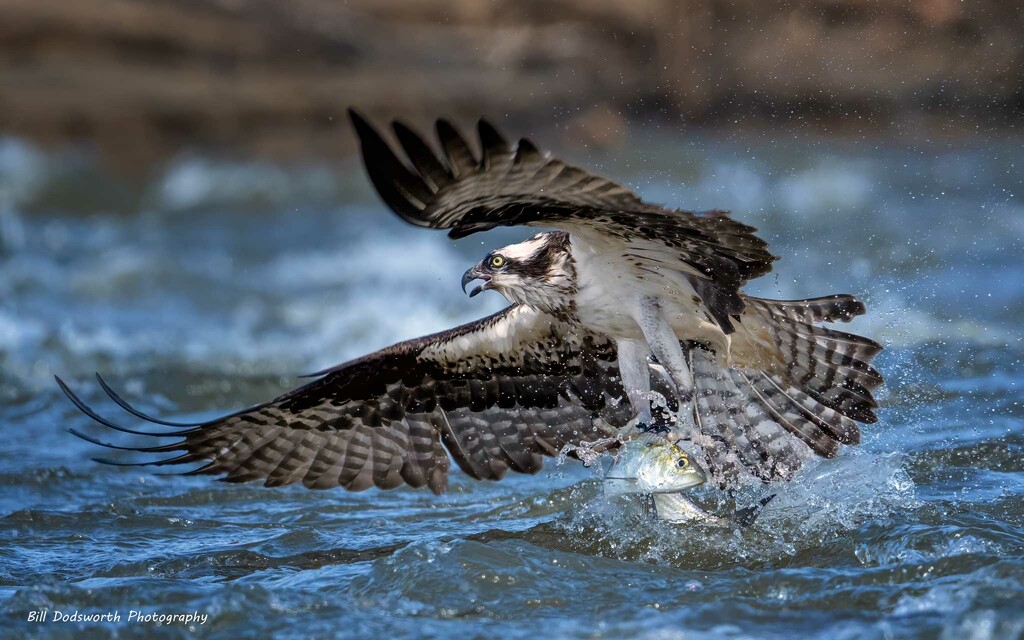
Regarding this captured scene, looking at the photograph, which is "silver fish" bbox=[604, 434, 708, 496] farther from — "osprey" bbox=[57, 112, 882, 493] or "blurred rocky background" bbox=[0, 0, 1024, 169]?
"blurred rocky background" bbox=[0, 0, 1024, 169]

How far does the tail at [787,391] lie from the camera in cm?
564

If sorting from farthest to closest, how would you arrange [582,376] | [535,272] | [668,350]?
[582,376], [668,350], [535,272]

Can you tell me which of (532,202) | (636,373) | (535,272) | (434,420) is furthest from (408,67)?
(532,202)

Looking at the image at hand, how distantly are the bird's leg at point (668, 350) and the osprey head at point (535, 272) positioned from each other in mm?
371

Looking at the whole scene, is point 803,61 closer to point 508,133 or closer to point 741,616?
point 508,133

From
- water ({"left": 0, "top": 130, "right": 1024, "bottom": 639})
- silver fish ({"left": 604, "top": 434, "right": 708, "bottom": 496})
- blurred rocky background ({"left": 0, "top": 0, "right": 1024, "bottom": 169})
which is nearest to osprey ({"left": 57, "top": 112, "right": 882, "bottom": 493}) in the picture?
water ({"left": 0, "top": 130, "right": 1024, "bottom": 639})

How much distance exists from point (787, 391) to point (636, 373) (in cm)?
71

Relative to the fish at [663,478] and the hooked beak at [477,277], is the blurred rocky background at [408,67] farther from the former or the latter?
the fish at [663,478]

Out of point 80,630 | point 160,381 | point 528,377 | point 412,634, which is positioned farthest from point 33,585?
point 160,381

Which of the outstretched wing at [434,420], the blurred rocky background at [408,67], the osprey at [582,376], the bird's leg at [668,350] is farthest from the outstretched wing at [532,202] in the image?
the blurred rocky background at [408,67]

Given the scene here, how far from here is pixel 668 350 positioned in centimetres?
565

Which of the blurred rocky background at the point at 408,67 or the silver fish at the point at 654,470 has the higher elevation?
the blurred rocky background at the point at 408,67

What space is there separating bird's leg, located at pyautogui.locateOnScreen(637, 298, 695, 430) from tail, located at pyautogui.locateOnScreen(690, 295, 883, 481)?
0.28 ft

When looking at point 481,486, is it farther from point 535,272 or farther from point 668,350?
point 535,272
